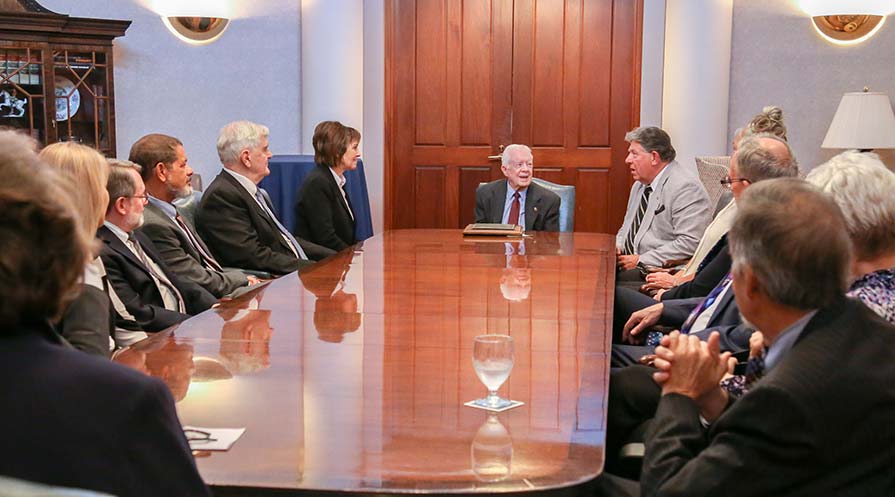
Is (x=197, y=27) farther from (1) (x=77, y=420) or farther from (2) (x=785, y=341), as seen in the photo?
(1) (x=77, y=420)

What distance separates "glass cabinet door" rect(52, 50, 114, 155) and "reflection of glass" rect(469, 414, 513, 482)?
18.8 ft

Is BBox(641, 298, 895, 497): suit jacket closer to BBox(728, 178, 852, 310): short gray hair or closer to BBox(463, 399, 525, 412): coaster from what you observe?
BBox(728, 178, 852, 310): short gray hair

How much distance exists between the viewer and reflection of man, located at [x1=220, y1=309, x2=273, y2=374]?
247cm

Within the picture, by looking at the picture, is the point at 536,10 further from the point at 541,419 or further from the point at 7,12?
the point at 541,419

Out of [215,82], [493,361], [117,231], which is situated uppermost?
[215,82]

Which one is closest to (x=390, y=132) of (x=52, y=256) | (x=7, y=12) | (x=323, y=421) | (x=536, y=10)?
(x=536, y=10)

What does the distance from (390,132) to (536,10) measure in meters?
1.44

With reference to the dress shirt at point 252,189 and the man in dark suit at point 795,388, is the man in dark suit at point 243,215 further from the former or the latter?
the man in dark suit at point 795,388

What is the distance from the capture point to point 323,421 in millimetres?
2021

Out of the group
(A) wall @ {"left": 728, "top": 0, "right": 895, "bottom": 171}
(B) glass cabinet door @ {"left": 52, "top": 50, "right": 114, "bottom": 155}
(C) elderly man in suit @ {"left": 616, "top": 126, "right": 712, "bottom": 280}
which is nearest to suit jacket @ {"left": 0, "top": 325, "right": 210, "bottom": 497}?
(C) elderly man in suit @ {"left": 616, "top": 126, "right": 712, "bottom": 280}

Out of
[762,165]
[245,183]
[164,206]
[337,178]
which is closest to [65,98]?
[337,178]

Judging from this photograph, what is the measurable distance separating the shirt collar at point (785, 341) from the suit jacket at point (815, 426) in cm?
3

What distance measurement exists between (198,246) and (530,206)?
2.20 metres

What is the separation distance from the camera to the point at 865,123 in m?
6.75
